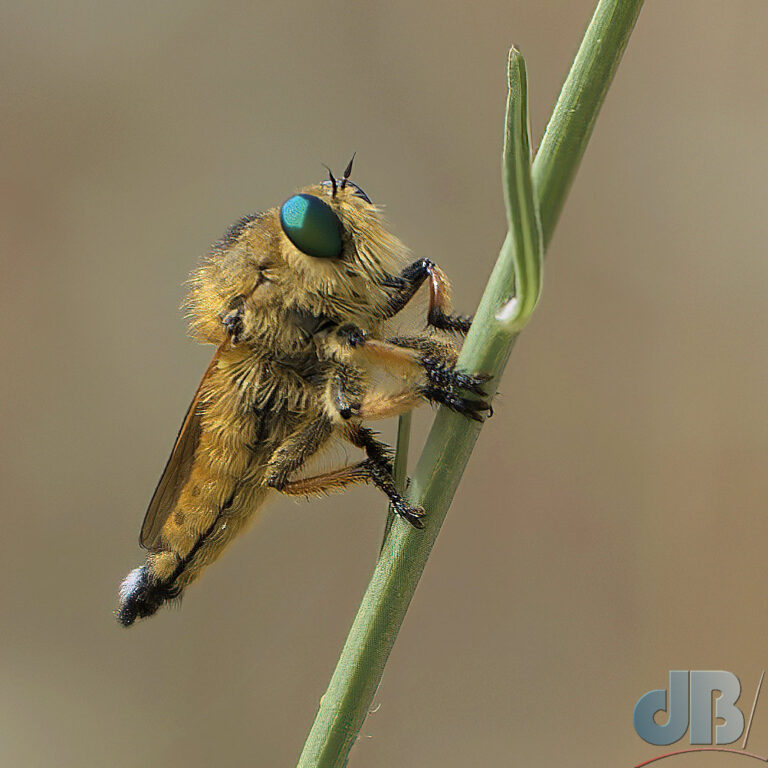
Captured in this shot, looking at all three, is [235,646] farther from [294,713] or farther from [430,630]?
[430,630]

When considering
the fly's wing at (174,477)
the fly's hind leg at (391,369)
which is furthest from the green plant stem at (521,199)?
the fly's wing at (174,477)

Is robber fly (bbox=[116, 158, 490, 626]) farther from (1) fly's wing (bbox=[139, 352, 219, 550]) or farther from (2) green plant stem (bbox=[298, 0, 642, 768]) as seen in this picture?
(2) green plant stem (bbox=[298, 0, 642, 768])

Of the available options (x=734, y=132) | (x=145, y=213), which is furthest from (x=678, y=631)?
(x=145, y=213)

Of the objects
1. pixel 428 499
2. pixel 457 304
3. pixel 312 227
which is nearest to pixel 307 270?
pixel 312 227

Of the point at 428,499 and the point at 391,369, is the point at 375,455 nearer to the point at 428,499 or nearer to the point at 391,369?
the point at 391,369

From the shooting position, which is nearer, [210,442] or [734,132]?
[210,442]

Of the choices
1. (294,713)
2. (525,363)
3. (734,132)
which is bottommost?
(294,713)

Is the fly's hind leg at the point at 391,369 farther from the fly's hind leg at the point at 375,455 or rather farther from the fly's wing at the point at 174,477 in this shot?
the fly's wing at the point at 174,477
